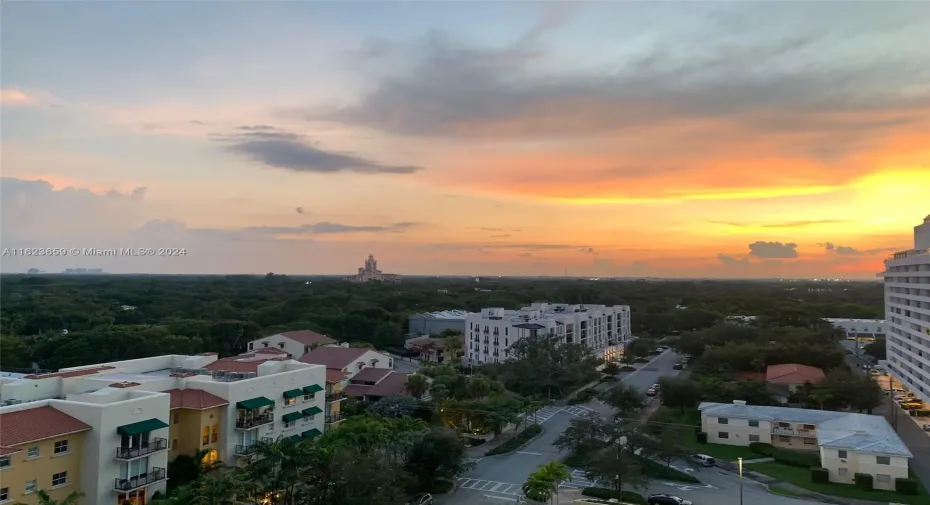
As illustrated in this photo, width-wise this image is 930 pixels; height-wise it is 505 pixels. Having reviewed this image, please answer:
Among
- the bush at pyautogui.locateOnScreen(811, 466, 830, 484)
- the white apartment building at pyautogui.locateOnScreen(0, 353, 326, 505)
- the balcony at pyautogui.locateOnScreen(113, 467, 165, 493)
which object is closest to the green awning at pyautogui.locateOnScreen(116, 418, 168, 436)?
the white apartment building at pyautogui.locateOnScreen(0, 353, 326, 505)

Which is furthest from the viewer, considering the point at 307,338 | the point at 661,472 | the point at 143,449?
the point at 307,338

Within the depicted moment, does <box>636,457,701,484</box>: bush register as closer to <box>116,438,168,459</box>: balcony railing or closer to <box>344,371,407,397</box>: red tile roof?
<box>344,371,407,397</box>: red tile roof

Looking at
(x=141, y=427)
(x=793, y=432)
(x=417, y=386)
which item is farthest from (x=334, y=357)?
(x=793, y=432)

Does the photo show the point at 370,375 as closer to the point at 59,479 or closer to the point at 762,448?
the point at 59,479

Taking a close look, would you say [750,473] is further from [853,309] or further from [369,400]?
[853,309]

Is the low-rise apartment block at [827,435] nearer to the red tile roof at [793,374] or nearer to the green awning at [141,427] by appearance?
the red tile roof at [793,374]

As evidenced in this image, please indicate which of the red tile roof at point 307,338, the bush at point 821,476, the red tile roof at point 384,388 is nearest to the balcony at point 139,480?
the red tile roof at point 384,388

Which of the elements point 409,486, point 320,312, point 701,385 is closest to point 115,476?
point 409,486
